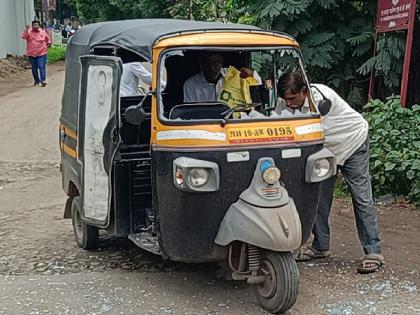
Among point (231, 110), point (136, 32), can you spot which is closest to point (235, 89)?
point (231, 110)

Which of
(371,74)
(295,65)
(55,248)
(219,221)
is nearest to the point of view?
(219,221)

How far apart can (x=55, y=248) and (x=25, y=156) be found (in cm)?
505

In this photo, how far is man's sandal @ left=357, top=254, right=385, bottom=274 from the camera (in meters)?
5.99

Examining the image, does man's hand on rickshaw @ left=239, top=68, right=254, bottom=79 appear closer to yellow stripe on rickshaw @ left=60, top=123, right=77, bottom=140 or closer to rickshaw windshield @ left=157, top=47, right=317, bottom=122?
rickshaw windshield @ left=157, top=47, right=317, bottom=122

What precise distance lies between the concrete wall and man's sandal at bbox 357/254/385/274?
23256 mm

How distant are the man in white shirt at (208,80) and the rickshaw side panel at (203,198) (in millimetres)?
1303

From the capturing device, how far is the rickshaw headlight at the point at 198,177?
4.98 m

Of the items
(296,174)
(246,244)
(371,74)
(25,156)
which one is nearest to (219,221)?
(246,244)

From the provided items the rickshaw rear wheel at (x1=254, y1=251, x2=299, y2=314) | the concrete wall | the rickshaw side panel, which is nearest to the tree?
the rickshaw side panel

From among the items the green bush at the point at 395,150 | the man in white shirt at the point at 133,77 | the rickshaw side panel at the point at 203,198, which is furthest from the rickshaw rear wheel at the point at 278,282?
the green bush at the point at 395,150

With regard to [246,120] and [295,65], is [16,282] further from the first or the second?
[295,65]

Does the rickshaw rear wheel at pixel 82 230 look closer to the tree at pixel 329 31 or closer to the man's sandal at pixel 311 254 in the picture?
the man's sandal at pixel 311 254

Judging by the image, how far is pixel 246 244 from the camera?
521 cm

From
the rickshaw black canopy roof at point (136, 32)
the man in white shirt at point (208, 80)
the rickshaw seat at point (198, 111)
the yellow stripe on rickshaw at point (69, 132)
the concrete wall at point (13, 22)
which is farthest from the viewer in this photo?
the concrete wall at point (13, 22)
